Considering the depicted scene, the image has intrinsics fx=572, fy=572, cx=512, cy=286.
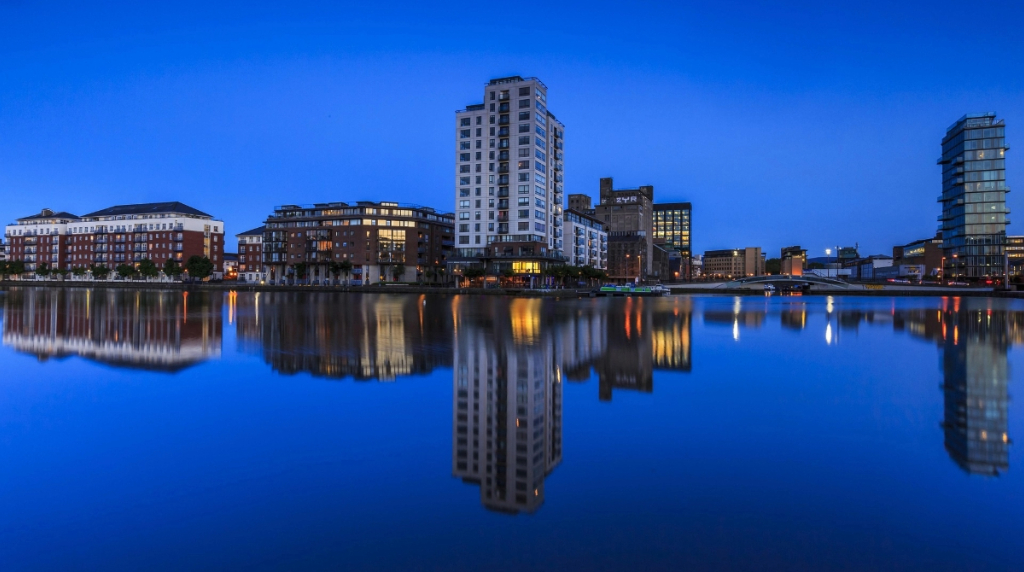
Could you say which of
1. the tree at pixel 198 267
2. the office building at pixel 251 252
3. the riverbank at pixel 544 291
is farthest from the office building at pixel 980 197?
the office building at pixel 251 252

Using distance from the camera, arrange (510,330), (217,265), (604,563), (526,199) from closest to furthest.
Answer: (604,563) → (510,330) → (526,199) → (217,265)

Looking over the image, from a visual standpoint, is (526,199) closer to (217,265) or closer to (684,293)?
(684,293)

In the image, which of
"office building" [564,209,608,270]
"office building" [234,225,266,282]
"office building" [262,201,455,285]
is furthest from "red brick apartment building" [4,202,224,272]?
"office building" [564,209,608,270]

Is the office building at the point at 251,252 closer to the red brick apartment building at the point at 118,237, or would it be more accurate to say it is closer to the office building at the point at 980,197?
the red brick apartment building at the point at 118,237

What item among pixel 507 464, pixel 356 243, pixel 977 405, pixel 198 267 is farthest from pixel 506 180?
pixel 507 464

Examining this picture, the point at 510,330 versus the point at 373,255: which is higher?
the point at 373,255

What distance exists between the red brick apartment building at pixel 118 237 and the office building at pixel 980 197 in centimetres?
19136

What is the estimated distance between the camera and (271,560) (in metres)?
6.17

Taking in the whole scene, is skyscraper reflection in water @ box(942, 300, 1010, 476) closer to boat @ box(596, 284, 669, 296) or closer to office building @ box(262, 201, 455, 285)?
boat @ box(596, 284, 669, 296)

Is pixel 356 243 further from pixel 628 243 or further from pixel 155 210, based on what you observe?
pixel 628 243

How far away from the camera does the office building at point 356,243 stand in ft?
429

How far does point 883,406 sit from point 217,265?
181034 mm

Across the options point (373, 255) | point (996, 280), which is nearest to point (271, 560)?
point (373, 255)

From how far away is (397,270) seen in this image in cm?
13212
